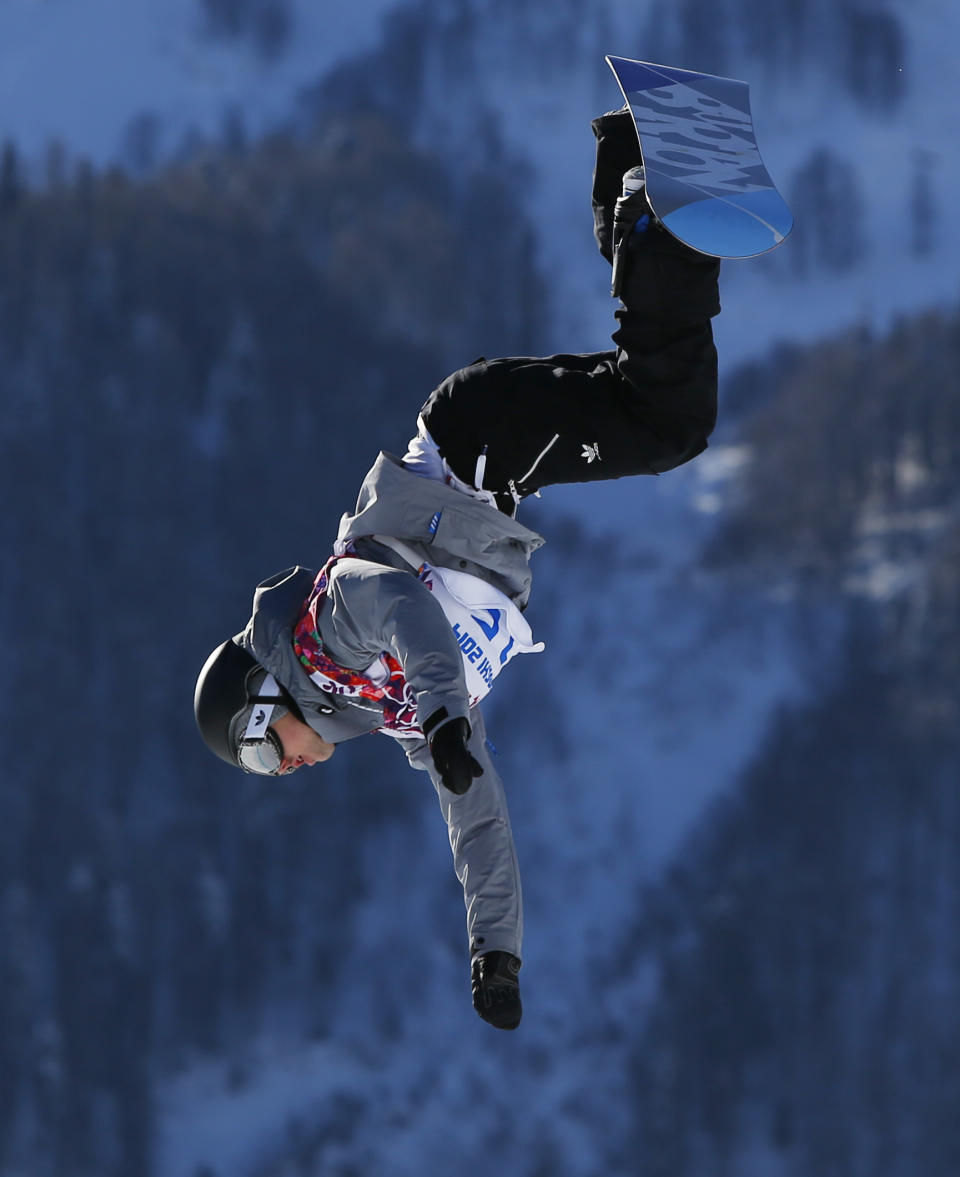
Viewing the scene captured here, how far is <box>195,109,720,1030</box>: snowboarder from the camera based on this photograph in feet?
20.9

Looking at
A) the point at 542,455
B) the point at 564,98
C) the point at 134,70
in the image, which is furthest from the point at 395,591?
the point at 134,70

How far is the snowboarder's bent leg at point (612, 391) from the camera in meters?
6.35

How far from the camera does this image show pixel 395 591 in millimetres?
6555

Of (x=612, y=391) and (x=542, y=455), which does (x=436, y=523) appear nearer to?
(x=542, y=455)

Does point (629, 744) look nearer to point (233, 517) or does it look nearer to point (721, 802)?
point (721, 802)

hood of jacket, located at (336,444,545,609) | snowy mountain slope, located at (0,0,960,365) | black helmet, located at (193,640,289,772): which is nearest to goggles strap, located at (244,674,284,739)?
black helmet, located at (193,640,289,772)

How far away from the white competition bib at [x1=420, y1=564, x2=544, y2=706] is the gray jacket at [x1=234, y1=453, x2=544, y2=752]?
5 cm

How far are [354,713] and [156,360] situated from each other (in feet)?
406

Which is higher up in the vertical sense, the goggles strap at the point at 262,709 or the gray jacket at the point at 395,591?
the gray jacket at the point at 395,591

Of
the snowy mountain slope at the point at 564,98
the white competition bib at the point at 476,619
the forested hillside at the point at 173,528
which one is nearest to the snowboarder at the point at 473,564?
the white competition bib at the point at 476,619

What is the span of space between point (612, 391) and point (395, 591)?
3.13ft

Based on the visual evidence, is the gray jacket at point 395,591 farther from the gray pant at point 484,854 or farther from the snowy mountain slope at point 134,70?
the snowy mountain slope at point 134,70

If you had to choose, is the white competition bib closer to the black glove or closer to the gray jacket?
the gray jacket

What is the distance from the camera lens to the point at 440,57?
166125mm
